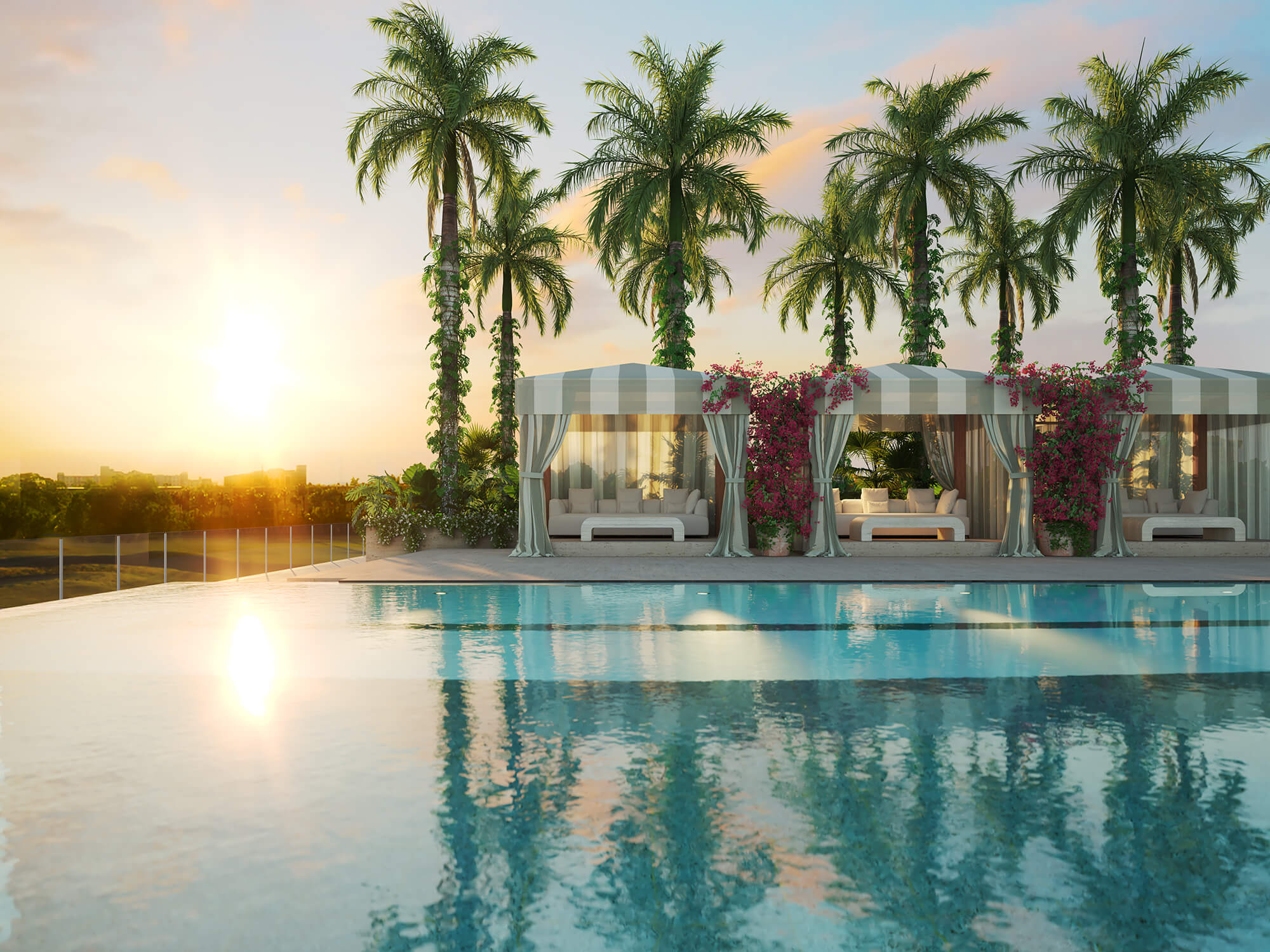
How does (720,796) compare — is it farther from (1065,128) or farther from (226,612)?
(1065,128)

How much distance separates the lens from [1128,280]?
19.5m

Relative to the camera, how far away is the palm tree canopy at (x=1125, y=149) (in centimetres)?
1861

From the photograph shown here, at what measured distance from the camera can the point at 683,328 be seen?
19359 mm

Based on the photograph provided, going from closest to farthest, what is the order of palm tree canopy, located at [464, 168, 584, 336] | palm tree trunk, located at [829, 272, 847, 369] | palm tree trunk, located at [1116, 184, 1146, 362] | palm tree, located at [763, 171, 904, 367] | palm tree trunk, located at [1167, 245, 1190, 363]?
palm tree trunk, located at [1116, 184, 1146, 362]
palm tree canopy, located at [464, 168, 584, 336]
palm tree, located at [763, 171, 904, 367]
palm tree trunk, located at [1167, 245, 1190, 363]
palm tree trunk, located at [829, 272, 847, 369]

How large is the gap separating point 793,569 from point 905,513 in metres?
5.59

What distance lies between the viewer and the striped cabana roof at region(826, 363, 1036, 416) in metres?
15.4

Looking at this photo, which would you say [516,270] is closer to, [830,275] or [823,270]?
[823,270]

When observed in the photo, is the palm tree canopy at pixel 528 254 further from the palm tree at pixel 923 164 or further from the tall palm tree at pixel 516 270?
the palm tree at pixel 923 164

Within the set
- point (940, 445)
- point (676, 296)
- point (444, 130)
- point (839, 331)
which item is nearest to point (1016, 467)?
point (940, 445)

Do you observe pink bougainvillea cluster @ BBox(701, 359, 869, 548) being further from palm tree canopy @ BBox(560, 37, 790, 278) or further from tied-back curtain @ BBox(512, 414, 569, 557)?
palm tree canopy @ BBox(560, 37, 790, 278)

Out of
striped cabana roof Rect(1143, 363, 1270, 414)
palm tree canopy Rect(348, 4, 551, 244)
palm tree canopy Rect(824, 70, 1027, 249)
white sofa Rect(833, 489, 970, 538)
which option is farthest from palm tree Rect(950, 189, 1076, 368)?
palm tree canopy Rect(348, 4, 551, 244)

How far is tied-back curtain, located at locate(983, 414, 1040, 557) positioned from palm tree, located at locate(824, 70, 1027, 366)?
211 inches

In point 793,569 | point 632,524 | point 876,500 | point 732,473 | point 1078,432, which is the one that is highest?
point 1078,432

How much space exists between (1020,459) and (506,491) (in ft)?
33.5
